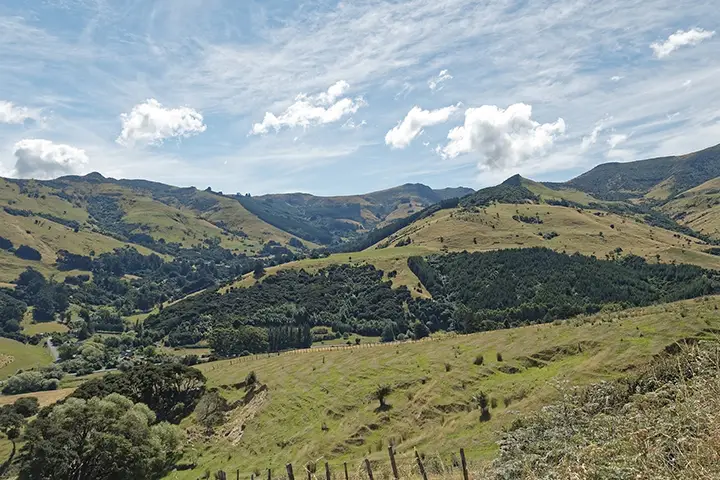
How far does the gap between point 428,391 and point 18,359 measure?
198m

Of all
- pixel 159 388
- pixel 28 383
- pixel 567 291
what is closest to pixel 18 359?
pixel 28 383

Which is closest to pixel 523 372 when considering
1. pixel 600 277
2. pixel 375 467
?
pixel 375 467

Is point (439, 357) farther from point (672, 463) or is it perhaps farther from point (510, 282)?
point (510, 282)

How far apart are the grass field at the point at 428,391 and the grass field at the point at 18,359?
463 ft

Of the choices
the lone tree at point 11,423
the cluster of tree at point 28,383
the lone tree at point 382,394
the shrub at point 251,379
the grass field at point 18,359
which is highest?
the lone tree at point 382,394

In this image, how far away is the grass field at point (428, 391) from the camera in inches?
1540

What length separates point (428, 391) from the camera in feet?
162

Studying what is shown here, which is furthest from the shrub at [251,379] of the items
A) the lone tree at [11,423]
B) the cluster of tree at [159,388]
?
the lone tree at [11,423]

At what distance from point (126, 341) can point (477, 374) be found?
188198mm

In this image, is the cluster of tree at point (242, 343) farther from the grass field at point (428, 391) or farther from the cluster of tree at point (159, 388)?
the grass field at point (428, 391)

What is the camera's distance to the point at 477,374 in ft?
164

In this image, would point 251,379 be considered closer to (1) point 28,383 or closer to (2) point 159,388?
(2) point 159,388

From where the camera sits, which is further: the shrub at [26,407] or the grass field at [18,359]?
the grass field at [18,359]

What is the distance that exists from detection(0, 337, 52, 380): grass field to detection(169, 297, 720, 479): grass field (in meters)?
141
